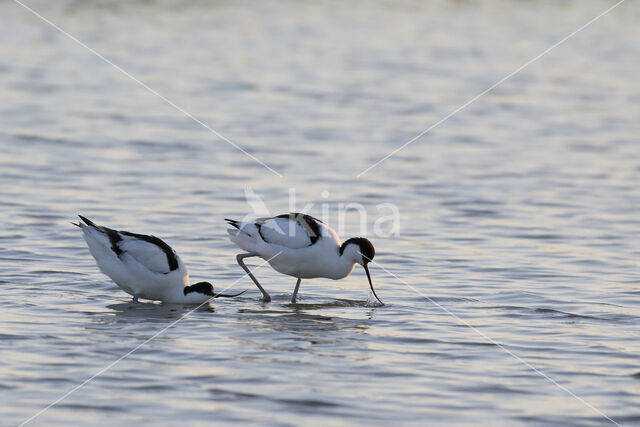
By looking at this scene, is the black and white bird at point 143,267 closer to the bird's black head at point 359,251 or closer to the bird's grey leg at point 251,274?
the bird's grey leg at point 251,274

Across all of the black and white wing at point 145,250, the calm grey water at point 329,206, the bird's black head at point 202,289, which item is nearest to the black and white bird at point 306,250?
the calm grey water at point 329,206

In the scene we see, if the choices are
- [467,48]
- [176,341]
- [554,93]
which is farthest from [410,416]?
[467,48]

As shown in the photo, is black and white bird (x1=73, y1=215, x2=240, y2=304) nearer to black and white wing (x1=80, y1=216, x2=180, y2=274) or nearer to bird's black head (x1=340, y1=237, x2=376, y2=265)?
black and white wing (x1=80, y1=216, x2=180, y2=274)

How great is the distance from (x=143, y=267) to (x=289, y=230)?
4.88 ft

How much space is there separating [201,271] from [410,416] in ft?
16.2

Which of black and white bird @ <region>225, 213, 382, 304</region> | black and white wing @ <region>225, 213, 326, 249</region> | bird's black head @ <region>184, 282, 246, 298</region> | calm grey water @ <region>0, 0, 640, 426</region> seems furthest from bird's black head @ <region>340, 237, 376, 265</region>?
bird's black head @ <region>184, 282, 246, 298</region>

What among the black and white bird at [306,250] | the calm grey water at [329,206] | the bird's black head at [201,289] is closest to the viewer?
the calm grey water at [329,206]

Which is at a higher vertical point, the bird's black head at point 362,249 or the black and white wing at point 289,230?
the black and white wing at point 289,230

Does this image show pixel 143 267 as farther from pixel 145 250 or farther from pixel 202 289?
pixel 202 289

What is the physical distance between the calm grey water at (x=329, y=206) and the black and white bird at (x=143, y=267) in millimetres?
177

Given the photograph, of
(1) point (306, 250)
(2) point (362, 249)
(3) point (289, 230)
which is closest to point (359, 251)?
(2) point (362, 249)

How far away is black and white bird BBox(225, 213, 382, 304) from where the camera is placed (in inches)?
425

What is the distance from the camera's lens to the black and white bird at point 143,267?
1023 centimetres

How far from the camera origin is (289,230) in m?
10.9
